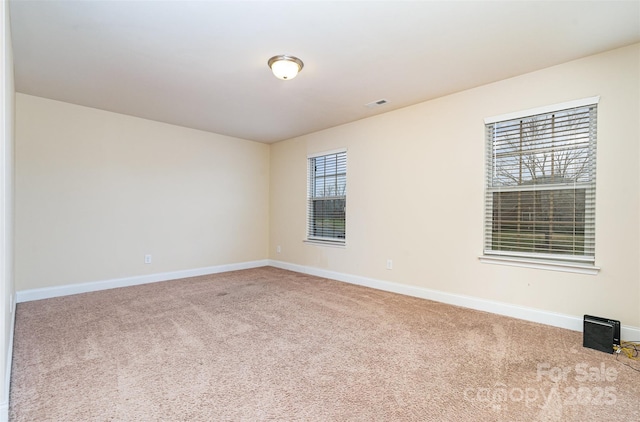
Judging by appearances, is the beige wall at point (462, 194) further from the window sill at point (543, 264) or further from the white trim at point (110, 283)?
the white trim at point (110, 283)

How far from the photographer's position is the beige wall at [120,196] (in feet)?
12.3

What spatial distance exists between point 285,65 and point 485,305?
323cm

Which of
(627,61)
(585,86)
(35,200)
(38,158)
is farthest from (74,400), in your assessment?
(627,61)

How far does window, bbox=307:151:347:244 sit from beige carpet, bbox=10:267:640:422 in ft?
5.84

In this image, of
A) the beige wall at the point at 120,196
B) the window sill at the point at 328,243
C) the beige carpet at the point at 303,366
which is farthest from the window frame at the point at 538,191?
the beige wall at the point at 120,196

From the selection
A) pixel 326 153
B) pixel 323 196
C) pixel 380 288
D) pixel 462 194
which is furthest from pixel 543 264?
pixel 326 153

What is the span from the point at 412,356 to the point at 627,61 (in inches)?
121

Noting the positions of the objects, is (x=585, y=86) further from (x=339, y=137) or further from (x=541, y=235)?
(x=339, y=137)

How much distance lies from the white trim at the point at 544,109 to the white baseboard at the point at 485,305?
194 centimetres

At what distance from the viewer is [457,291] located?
11.7 feet

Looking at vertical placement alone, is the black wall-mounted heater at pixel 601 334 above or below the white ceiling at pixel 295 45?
below

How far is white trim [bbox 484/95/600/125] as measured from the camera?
9.04ft

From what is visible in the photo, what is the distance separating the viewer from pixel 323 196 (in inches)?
207

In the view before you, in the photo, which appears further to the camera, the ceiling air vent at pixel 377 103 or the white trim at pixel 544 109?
the ceiling air vent at pixel 377 103
